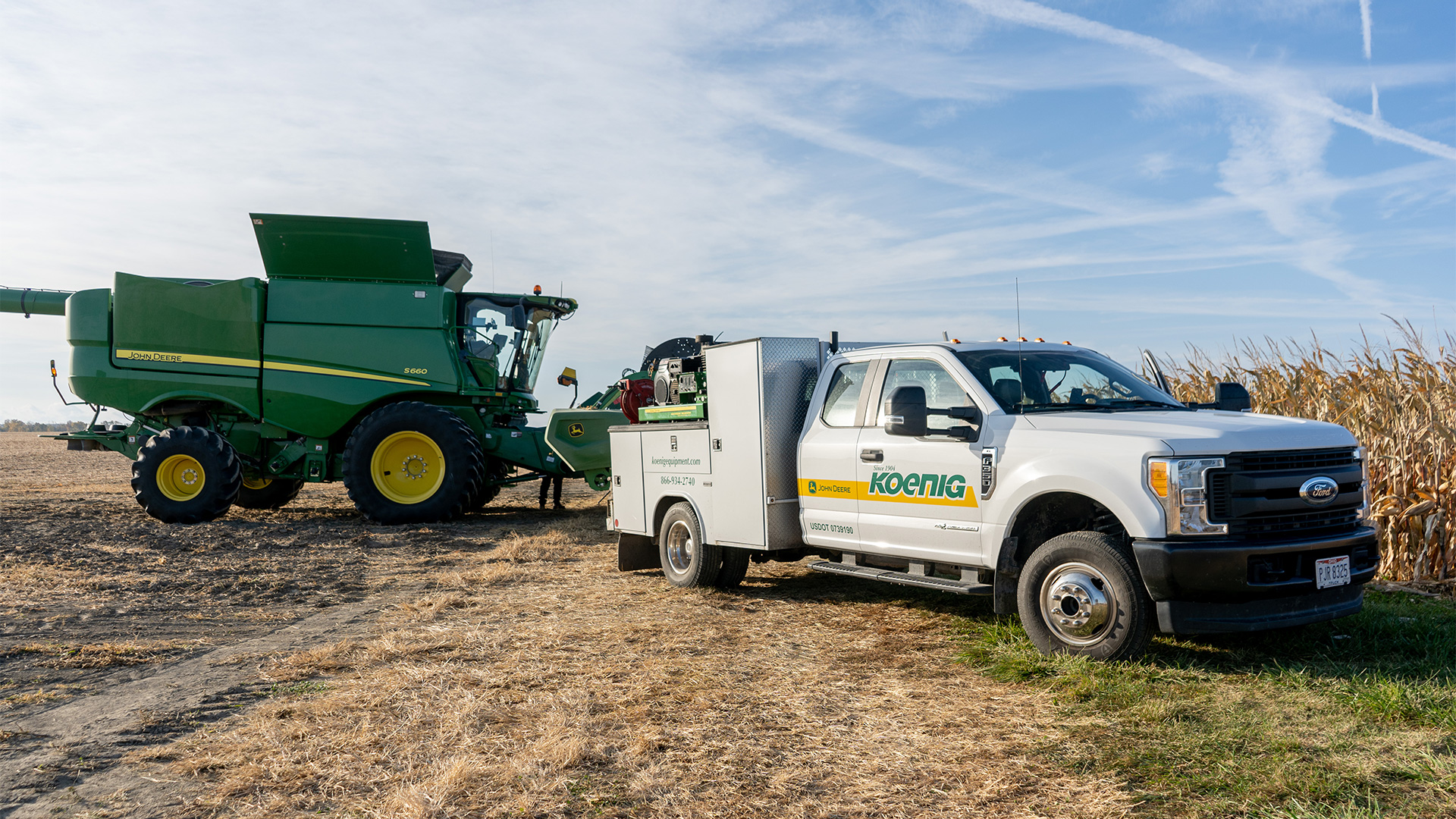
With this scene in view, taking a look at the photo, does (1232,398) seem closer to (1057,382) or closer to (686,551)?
(1057,382)

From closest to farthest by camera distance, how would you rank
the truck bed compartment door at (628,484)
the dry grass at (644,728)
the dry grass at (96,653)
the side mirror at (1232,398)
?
1. the dry grass at (644,728)
2. the dry grass at (96,653)
3. the side mirror at (1232,398)
4. the truck bed compartment door at (628,484)

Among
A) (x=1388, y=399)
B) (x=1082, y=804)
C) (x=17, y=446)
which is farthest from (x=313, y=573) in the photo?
(x=17, y=446)

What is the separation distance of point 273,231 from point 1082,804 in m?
13.5

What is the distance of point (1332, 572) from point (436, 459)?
37.1 feet

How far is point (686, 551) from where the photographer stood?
9070 mm

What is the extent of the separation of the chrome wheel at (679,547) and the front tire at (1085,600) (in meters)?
3.67

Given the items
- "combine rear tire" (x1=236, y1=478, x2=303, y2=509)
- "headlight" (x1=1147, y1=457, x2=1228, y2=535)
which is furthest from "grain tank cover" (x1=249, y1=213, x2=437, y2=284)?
"headlight" (x1=1147, y1=457, x2=1228, y2=535)

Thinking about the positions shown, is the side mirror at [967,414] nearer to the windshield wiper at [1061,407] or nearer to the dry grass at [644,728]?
the windshield wiper at [1061,407]

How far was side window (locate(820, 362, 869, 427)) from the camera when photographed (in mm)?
7406

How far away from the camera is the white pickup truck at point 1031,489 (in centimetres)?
538

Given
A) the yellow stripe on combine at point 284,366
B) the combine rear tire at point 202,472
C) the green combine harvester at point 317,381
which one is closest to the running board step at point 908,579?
the green combine harvester at point 317,381

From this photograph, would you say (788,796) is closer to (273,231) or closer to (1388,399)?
(1388,399)

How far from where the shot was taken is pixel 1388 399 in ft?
29.0

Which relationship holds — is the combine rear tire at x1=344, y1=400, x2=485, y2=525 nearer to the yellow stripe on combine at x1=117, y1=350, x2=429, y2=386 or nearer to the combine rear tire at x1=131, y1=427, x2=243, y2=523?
the yellow stripe on combine at x1=117, y1=350, x2=429, y2=386
